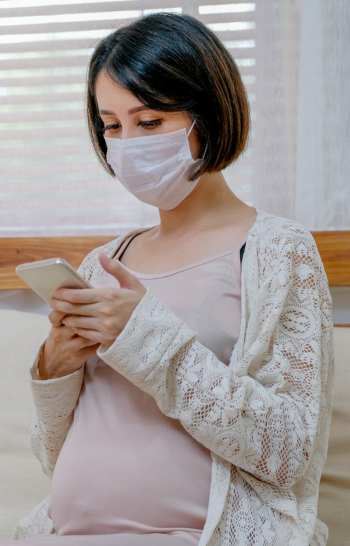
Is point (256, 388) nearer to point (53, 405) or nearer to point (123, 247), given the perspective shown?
point (53, 405)

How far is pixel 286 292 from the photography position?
0.81 meters

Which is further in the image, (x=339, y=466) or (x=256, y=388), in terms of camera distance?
(x=339, y=466)

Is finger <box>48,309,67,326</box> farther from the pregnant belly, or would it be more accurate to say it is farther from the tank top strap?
the tank top strap

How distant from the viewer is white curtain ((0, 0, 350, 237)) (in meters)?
1.35

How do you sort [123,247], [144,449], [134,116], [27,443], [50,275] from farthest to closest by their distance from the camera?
[27,443] < [123,247] < [134,116] < [144,449] < [50,275]

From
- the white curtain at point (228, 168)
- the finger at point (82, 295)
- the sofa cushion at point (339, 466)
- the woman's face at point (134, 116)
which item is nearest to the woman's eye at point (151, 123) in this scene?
the woman's face at point (134, 116)

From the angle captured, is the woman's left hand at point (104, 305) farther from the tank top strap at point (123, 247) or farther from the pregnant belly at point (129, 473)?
the tank top strap at point (123, 247)

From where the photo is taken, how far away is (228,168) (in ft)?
4.74

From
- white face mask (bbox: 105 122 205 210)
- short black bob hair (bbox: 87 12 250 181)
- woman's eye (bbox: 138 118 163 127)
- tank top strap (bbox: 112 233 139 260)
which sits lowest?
tank top strap (bbox: 112 233 139 260)

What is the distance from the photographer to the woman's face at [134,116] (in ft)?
2.91

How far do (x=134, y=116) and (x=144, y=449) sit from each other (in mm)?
533

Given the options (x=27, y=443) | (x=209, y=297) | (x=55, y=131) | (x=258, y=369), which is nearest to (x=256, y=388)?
(x=258, y=369)

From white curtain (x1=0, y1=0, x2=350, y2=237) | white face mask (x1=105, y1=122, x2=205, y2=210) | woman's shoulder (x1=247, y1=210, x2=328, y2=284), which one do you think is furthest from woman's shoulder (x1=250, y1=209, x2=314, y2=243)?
white curtain (x1=0, y1=0, x2=350, y2=237)

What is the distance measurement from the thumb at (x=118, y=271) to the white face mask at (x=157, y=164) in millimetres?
259
